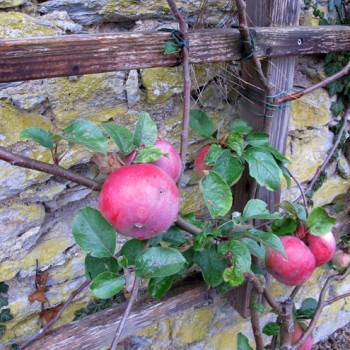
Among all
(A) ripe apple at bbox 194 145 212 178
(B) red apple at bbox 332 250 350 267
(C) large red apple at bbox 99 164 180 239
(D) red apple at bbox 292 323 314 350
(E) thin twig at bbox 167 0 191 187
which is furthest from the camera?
(B) red apple at bbox 332 250 350 267

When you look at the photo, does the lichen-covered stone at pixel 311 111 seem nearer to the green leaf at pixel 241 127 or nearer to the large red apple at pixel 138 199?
the green leaf at pixel 241 127

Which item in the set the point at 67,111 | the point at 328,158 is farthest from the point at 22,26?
the point at 328,158

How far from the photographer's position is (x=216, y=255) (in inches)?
39.0

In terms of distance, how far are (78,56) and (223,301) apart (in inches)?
42.5

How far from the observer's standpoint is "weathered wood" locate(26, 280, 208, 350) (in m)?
1.10

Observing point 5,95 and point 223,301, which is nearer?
point 5,95

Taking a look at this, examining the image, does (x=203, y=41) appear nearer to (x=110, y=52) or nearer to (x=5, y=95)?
(x=110, y=52)

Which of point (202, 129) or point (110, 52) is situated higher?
point (110, 52)

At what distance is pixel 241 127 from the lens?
3.72ft

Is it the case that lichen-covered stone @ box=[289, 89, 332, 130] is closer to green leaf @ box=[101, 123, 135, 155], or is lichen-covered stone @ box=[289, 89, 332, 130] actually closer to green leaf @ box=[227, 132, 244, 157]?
green leaf @ box=[227, 132, 244, 157]

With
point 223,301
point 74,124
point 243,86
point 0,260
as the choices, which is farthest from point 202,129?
point 223,301

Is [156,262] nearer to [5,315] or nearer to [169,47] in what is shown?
[169,47]

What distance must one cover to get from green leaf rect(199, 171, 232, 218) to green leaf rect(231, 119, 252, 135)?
0.37m

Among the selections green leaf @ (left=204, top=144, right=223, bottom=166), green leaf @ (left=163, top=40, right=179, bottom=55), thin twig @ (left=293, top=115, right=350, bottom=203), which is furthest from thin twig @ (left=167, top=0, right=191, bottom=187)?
thin twig @ (left=293, top=115, right=350, bottom=203)
